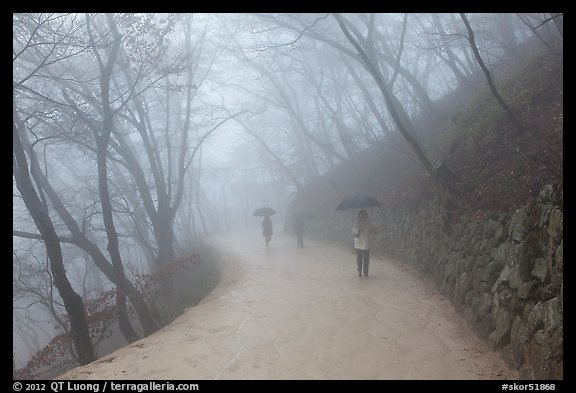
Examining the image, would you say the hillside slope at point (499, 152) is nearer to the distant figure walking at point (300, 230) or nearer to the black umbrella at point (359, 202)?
the black umbrella at point (359, 202)

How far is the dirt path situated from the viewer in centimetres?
474

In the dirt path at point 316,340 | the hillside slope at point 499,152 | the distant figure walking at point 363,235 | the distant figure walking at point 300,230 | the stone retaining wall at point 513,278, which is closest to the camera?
the stone retaining wall at point 513,278

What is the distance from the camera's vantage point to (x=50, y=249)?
24.6 feet

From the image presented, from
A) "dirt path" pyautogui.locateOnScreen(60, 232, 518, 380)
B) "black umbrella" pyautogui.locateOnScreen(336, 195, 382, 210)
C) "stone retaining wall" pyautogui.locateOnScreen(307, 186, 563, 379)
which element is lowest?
"dirt path" pyautogui.locateOnScreen(60, 232, 518, 380)

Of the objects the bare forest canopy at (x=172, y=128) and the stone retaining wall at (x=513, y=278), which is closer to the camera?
the stone retaining wall at (x=513, y=278)

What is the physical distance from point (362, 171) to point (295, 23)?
28.0ft

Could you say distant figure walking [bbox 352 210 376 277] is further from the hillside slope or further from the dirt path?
the hillside slope

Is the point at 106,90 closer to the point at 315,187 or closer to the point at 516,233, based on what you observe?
the point at 516,233

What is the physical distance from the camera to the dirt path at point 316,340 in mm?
4737

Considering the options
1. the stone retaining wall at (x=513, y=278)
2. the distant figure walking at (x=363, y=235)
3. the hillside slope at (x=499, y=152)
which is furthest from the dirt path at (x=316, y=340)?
the hillside slope at (x=499, y=152)

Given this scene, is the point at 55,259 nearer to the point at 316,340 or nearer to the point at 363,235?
the point at 316,340

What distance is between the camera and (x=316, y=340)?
19.0 feet

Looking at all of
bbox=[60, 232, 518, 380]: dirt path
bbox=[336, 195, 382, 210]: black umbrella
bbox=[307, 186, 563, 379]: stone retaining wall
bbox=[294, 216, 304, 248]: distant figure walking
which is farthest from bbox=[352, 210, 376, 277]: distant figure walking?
bbox=[294, 216, 304, 248]: distant figure walking
